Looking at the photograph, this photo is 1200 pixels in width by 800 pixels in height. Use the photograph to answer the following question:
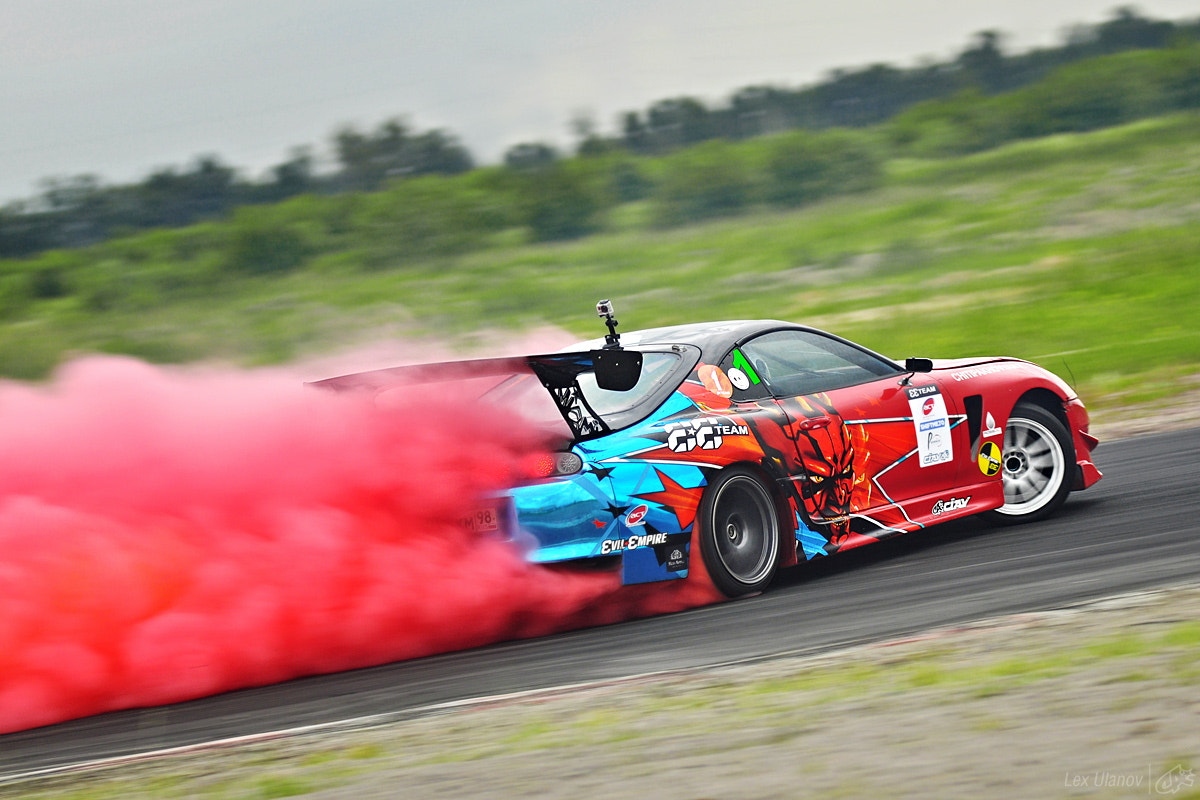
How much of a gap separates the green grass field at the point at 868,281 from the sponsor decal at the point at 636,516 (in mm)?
10469

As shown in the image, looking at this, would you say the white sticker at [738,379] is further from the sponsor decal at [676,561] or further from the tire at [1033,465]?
the tire at [1033,465]

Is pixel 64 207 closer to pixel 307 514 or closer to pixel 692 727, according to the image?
pixel 307 514

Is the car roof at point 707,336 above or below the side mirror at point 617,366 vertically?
above

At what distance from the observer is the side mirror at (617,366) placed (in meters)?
6.41

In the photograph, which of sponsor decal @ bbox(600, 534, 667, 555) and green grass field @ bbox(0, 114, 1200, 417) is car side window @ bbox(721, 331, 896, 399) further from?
green grass field @ bbox(0, 114, 1200, 417)

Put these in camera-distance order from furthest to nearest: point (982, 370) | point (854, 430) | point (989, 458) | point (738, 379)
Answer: point (982, 370)
point (989, 458)
point (854, 430)
point (738, 379)

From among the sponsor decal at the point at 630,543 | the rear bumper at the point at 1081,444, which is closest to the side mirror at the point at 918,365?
the rear bumper at the point at 1081,444

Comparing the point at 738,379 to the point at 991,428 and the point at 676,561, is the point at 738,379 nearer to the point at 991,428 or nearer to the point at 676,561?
the point at 676,561

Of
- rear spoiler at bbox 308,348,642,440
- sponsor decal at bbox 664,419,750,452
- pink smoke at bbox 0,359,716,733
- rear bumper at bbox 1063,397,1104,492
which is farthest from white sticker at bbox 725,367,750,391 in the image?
rear bumper at bbox 1063,397,1104,492

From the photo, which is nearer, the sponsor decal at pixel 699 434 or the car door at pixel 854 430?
the sponsor decal at pixel 699 434

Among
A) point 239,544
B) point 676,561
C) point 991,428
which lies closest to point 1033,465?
point 991,428

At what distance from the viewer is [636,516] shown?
21.0 ft

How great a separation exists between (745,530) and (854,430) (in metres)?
0.98

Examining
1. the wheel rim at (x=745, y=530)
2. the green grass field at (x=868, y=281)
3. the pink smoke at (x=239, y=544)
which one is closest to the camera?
the pink smoke at (x=239, y=544)
